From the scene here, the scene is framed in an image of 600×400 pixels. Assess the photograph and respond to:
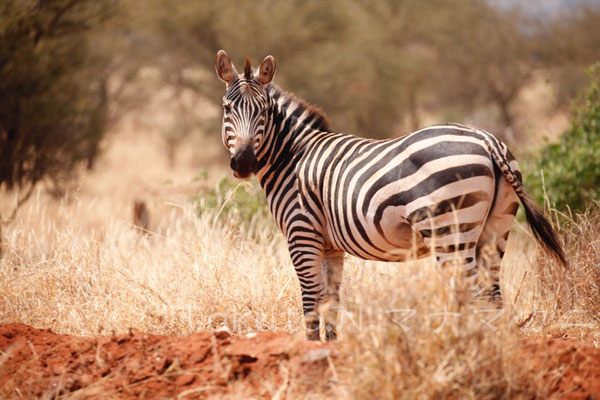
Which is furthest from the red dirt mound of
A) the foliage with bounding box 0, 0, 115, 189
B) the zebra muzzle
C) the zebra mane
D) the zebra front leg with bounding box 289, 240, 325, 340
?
the foliage with bounding box 0, 0, 115, 189

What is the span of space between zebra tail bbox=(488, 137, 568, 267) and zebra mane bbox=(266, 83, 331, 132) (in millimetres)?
1749

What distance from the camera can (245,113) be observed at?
5008mm

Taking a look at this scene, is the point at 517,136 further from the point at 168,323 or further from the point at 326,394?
the point at 326,394

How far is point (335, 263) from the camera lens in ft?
17.5

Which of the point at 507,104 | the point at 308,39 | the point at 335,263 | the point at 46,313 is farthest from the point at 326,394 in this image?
the point at 507,104

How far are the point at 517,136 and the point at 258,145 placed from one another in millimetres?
15359

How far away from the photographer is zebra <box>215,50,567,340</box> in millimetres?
4020

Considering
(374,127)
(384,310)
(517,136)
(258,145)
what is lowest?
(384,310)

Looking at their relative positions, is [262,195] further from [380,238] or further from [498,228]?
[498,228]

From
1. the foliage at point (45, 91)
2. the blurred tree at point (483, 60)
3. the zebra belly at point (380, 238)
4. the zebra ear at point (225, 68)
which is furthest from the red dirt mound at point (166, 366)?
the blurred tree at point (483, 60)

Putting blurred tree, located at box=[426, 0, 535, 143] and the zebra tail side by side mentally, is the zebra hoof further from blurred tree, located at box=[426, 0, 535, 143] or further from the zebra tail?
blurred tree, located at box=[426, 0, 535, 143]

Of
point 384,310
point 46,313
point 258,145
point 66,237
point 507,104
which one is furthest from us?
point 507,104

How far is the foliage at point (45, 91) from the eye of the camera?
10820 millimetres

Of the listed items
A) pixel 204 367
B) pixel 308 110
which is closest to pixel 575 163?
pixel 308 110
